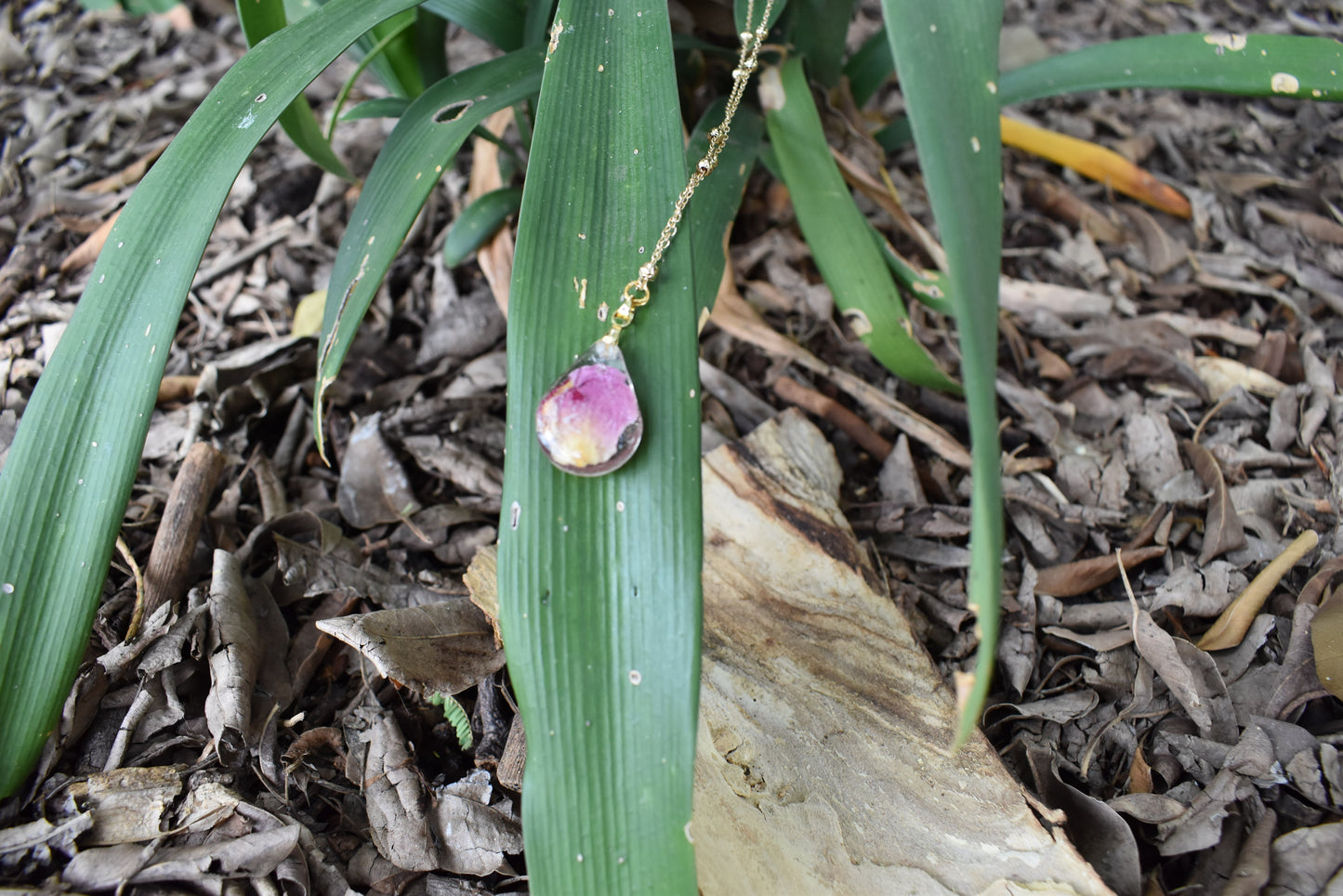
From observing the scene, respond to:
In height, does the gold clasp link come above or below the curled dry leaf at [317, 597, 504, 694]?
above

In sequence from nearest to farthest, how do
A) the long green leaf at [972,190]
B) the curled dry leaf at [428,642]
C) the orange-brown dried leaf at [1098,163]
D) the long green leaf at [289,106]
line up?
the long green leaf at [972,190]
the curled dry leaf at [428,642]
the long green leaf at [289,106]
the orange-brown dried leaf at [1098,163]

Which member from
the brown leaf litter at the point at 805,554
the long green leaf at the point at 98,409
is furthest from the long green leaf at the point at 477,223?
the long green leaf at the point at 98,409

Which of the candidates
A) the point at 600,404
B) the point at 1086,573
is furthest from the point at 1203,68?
the point at 600,404

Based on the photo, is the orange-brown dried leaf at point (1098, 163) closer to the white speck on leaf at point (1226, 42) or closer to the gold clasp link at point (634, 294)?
the white speck on leaf at point (1226, 42)

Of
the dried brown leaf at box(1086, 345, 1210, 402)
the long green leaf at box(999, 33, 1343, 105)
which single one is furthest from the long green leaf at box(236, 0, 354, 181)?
the dried brown leaf at box(1086, 345, 1210, 402)

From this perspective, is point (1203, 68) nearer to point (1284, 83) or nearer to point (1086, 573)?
point (1284, 83)

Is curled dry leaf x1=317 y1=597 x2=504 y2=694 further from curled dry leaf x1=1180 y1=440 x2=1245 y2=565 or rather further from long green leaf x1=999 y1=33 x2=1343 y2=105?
long green leaf x1=999 y1=33 x2=1343 y2=105
